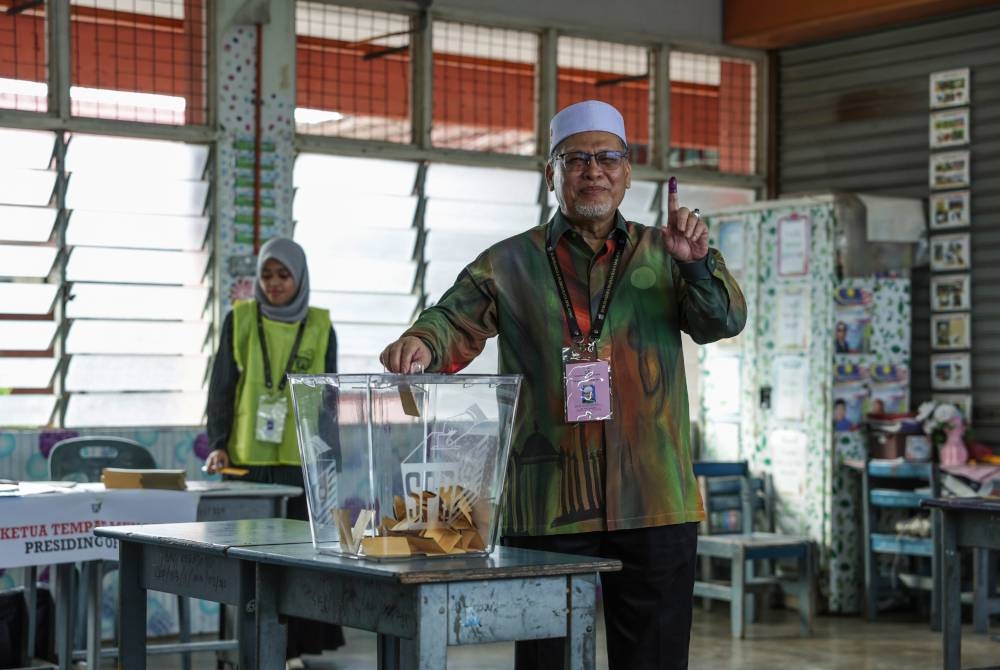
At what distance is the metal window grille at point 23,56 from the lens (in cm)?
702

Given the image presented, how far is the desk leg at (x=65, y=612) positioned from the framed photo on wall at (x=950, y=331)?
5075 mm

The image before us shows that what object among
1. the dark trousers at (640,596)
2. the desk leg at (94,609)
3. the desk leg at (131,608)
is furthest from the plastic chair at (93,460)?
the dark trousers at (640,596)

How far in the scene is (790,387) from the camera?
838 cm

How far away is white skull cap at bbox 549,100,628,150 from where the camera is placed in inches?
133

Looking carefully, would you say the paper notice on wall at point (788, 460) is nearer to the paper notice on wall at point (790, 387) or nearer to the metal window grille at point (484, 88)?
the paper notice on wall at point (790, 387)

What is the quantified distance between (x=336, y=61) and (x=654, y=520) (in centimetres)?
514

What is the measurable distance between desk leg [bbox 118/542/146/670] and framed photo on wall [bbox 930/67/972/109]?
5.93m

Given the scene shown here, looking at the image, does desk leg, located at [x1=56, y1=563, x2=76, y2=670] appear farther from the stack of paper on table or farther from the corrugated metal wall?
the corrugated metal wall

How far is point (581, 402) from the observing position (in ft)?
10.8

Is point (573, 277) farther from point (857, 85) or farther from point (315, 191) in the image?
point (857, 85)

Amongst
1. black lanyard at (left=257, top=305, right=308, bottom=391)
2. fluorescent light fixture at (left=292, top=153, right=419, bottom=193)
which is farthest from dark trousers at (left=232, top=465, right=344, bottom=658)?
fluorescent light fixture at (left=292, top=153, right=419, bottom=193)

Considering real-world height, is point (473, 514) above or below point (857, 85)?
below

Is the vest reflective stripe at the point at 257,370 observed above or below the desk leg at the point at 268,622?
above

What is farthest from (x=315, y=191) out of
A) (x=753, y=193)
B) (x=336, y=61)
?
(x=753, y=193)
